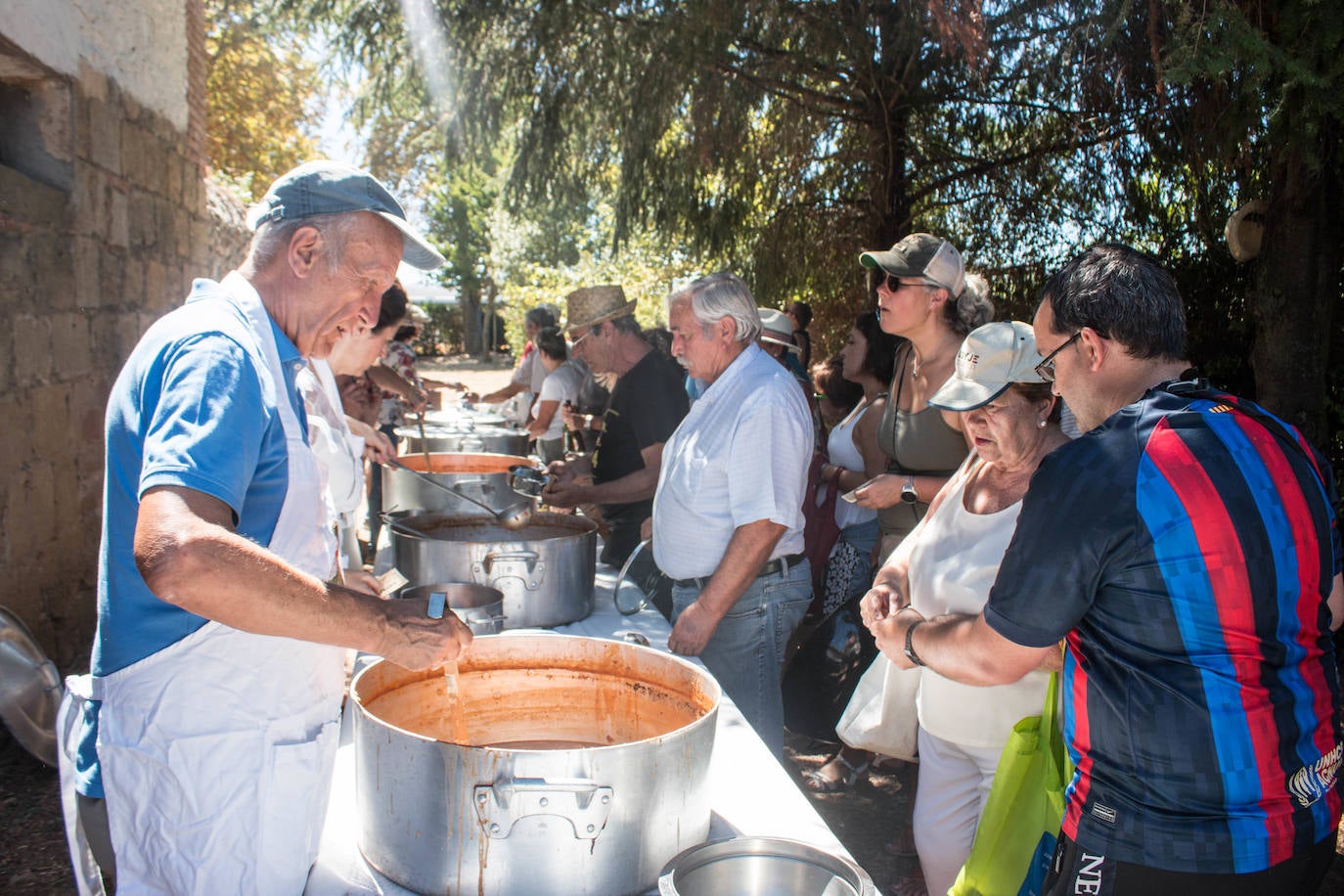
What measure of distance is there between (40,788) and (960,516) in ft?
10.8

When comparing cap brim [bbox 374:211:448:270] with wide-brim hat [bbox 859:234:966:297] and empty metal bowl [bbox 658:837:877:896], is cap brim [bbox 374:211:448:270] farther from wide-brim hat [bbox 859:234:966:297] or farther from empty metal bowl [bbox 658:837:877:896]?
wide-brim hat [bbox 859:234:966:297]

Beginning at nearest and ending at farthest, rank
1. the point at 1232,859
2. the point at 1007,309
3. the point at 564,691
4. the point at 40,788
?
the point at 1232,859
the point at 564,691
the point at 40,788
the point at 1007,309

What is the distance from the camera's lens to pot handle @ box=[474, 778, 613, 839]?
4.23 ft

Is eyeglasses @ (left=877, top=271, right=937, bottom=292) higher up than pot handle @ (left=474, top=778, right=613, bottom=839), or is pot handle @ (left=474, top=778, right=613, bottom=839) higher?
eyeglasses @ (left=877, top=271, right=937, bottom=292)

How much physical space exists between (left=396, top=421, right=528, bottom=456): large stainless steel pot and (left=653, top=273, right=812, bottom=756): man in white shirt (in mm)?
2258

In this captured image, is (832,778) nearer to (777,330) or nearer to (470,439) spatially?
(777,330)

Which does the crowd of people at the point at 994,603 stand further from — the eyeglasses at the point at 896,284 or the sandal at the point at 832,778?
the sandal at the point at 832,778

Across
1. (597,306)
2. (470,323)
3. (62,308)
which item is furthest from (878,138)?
(470,323)

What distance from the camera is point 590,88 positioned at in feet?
19.4

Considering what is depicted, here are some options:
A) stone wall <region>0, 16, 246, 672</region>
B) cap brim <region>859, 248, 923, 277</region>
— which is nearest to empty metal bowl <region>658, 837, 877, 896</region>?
cap brim <region>859, 248, 923, 277</region>

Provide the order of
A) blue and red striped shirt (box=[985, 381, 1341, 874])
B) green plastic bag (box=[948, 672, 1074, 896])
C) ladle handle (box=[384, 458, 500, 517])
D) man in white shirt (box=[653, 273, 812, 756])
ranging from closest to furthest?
blue and red striped shirt (box=[985, 381, 1341, 874]), green plastic bag (box=[948, 672, 1074, 896]), man in white shirt (box=[653, 273, 812, 756]), ladle handle (box=[384, 458, 500, 517])

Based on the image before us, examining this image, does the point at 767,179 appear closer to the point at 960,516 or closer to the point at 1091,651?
the point at 960,516

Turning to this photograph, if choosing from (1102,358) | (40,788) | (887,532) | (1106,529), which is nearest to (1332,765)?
(1106,529)

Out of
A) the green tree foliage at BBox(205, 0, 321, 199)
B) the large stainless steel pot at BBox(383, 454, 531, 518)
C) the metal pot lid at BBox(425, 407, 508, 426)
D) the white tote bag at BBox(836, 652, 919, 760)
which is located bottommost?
the white tote bag at BBox(836, 652, 919, 760)
